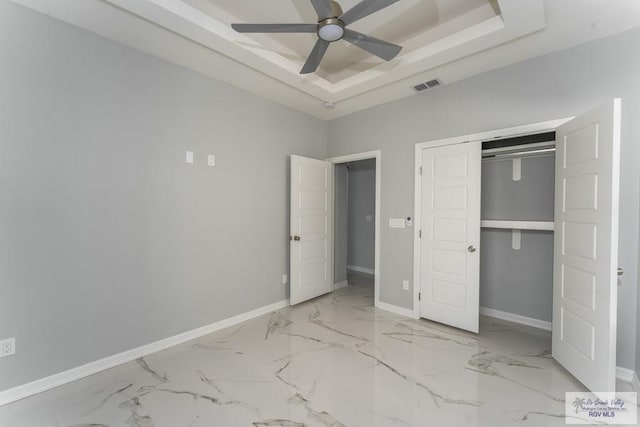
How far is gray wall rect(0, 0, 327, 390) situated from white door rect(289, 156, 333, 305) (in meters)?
0.58

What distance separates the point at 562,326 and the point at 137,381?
361cm

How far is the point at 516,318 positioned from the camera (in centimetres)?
341

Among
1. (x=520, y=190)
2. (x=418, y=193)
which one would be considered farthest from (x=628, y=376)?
(x=418, y=193)

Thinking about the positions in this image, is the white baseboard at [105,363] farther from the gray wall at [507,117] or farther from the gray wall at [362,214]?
the gray wall at [362,214]

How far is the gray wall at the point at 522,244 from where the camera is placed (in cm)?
324

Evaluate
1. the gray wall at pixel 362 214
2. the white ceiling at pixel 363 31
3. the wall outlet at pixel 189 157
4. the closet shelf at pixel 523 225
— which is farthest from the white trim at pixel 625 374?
the wall outlet at pixel 189 157

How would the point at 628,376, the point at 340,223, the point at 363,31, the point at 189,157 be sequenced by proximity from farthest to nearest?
the point at 340,223, the point at 189,157, the point at 363,31, the point at 628,376

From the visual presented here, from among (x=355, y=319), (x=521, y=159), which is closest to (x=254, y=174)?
(x=355, y=319)

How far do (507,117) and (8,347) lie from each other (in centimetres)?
468

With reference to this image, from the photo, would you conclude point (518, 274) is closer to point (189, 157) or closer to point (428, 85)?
point (428, 85)

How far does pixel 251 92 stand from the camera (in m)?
3.49

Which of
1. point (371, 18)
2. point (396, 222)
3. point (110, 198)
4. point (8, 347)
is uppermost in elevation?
point (371, 18)

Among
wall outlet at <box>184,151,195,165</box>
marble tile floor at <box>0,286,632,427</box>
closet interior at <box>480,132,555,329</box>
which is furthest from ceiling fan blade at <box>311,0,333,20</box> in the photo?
marble tile floor at <box>0,286,632,427</box>

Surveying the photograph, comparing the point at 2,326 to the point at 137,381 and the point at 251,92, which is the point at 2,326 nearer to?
the point at 137,381
